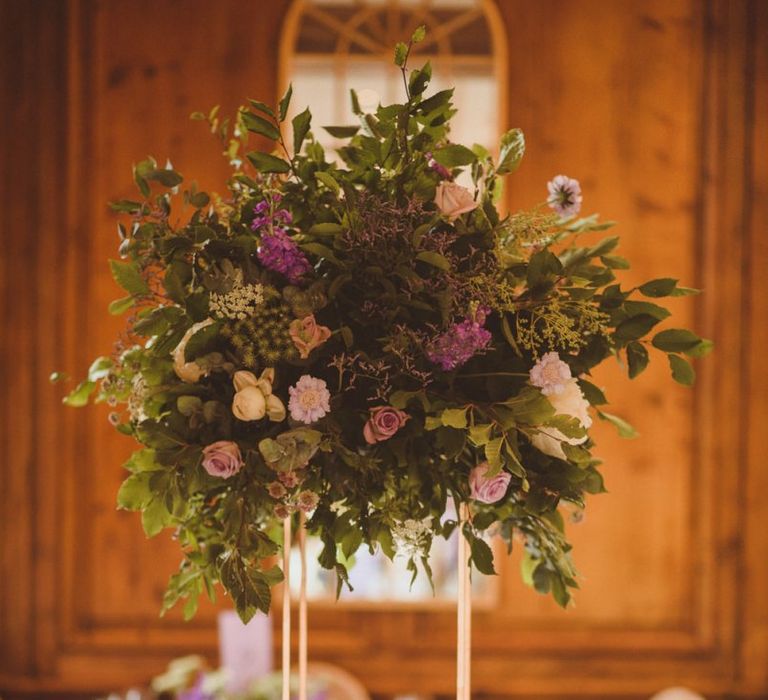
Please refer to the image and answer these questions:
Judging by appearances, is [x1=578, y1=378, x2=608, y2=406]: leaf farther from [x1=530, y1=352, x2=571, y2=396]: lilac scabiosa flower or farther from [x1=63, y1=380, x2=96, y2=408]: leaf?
[x1=63, y1=380, x2=96, y2=408]: leaf

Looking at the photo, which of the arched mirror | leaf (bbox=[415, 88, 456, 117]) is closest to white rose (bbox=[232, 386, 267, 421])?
leaf (bbox=[415, 88, 456, 117])

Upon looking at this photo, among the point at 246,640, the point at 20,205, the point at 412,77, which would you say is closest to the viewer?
the point at 412,77

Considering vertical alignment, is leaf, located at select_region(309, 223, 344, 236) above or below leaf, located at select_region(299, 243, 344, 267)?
above

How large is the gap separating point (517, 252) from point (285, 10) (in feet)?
7.05

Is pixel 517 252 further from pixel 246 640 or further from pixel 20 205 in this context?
pixel 20 205

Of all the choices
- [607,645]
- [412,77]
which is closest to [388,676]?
[607,645]

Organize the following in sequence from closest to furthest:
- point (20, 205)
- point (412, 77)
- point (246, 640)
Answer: point (412, 77) → point (246, 640) → point (20, 205)

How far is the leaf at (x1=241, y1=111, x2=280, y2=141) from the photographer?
30.4 inches

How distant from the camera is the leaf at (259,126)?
0.77 m

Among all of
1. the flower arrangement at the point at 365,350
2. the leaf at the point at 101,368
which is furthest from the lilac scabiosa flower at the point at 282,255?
the leaf at the point at 101,368

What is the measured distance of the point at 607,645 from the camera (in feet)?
8.68

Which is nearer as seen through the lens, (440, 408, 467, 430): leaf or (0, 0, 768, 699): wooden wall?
(440, 408, 467, 430): leaf

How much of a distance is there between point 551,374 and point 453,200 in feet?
0.65

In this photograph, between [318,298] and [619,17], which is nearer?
[318,298]
